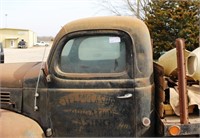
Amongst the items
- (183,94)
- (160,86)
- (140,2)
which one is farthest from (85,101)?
(140,2)

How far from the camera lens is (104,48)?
8.85 feet

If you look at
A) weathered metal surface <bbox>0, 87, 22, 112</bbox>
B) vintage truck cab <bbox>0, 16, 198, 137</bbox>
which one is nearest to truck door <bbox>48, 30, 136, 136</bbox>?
vintage truck cab <bbox>0, 16, 198, 137</bbox>

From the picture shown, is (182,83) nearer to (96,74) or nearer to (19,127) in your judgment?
(96,74)

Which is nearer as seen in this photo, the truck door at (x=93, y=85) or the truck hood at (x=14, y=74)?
the truck door at (x=93, y=85)

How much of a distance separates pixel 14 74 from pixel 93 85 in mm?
950

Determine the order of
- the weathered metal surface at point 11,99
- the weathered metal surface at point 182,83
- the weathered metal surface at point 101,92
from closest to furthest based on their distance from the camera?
the weathered metal surface at point 182,83
the weathered metal surface at point 101,92
the weathered metal surface at point 11,99

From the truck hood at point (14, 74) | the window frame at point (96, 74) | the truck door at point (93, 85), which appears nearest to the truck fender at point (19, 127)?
the truck door at point (93, 85)

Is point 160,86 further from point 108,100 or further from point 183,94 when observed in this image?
point 108,100

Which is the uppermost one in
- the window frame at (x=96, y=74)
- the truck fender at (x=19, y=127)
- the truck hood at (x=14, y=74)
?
the window frame at (x=96, y=74)

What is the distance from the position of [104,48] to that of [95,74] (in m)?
0.25

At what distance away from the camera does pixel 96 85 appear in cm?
265

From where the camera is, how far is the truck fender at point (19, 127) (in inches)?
104

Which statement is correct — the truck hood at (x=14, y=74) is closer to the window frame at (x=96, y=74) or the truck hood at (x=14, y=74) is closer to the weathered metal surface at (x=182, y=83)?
the window frame at (x=96, y=74)

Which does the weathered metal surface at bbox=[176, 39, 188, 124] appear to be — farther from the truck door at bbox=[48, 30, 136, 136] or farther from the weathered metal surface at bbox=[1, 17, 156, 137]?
the truck door at bbox=[48, 30, 136, 136]
